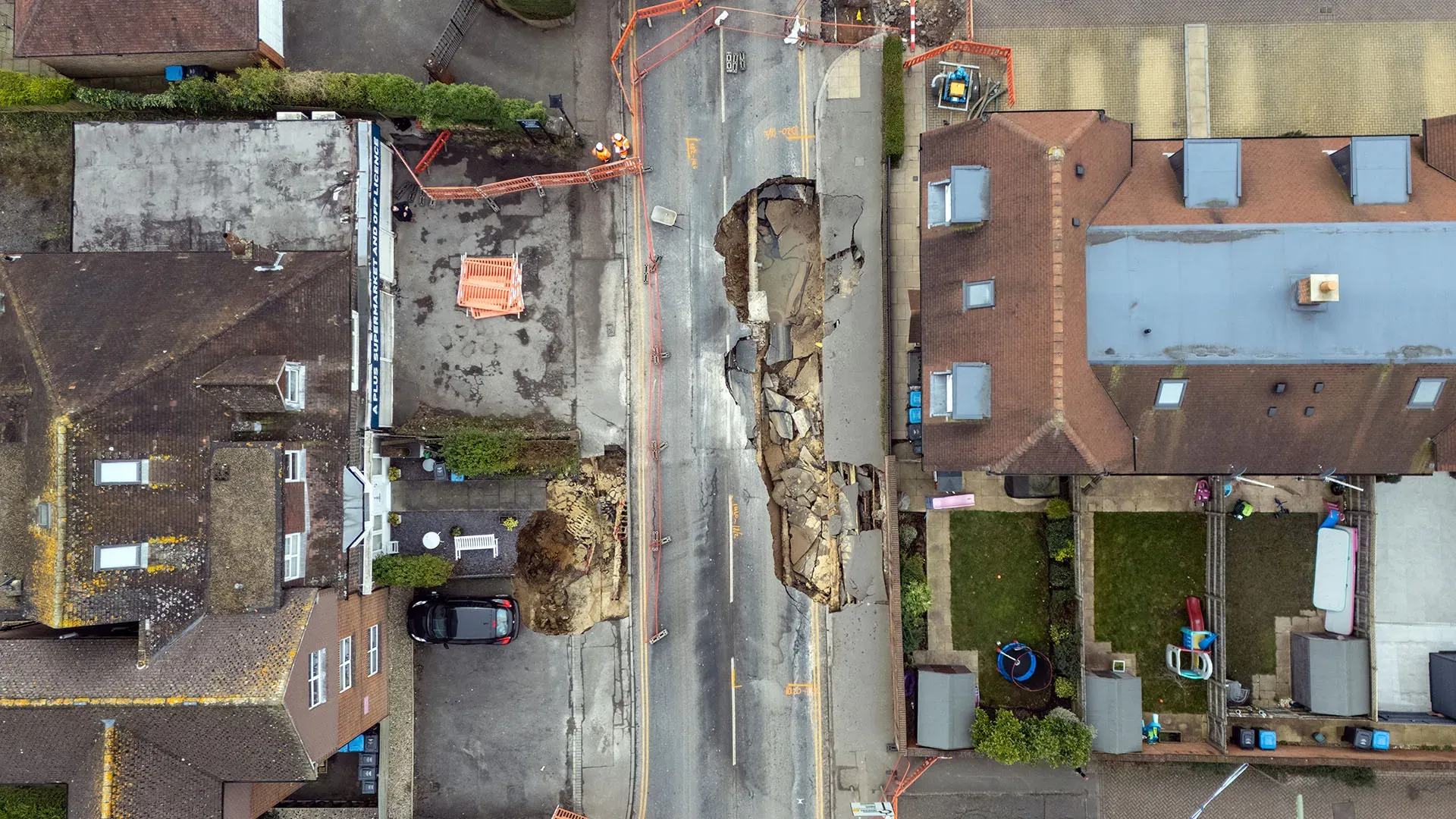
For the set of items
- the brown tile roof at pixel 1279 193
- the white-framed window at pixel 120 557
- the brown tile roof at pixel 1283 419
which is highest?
the brown tile roof at pixel 1279 193

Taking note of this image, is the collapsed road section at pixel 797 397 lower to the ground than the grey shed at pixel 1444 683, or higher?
higher

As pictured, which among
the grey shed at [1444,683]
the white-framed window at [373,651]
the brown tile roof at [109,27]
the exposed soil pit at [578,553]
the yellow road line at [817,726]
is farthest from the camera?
the exposed soil pit at [578,553]

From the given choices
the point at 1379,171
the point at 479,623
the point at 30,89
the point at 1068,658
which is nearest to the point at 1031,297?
the point at 1379,171

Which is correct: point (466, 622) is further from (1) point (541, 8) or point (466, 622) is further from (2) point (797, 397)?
(1) point (541, 8)

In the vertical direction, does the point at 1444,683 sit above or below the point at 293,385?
below

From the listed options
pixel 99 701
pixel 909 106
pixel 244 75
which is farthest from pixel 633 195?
pixel 99 701

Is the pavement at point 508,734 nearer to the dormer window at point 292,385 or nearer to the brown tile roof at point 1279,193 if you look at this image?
the dormer window at point 292,385

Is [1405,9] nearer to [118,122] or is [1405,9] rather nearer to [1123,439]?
[1123,439]

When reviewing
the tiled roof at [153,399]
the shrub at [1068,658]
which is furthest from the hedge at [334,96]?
the shrub at [1068,658]
